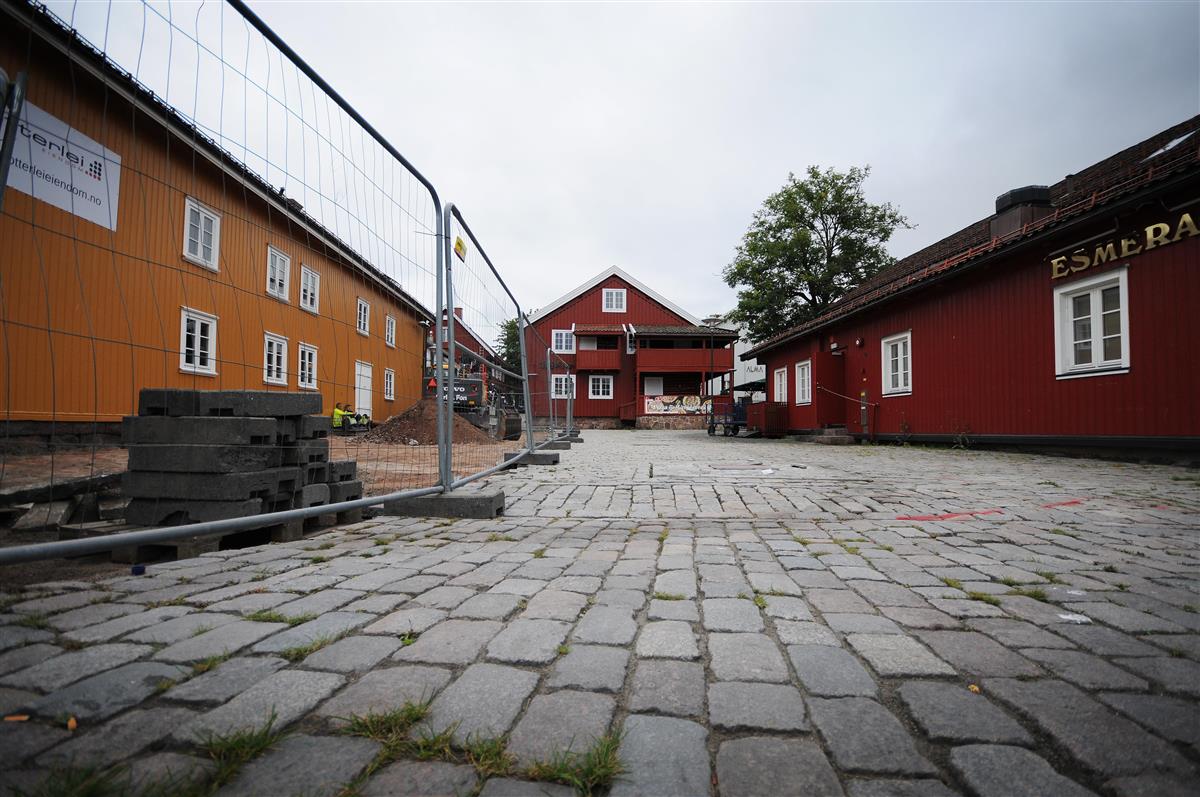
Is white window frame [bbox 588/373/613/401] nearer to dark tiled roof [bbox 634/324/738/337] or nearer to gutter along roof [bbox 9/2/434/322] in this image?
dark tiled roof [bbox 634/324/738/337]

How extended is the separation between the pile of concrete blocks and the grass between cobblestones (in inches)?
94.7

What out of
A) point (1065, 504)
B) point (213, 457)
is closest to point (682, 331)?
point (1065, 504)

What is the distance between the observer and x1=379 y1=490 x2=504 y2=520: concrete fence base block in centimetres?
448

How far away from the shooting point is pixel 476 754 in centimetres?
123

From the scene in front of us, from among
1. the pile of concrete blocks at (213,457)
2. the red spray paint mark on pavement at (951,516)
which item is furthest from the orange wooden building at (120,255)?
the red spray paint mark on pavement at (951,516)

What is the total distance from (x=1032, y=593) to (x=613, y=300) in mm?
33989

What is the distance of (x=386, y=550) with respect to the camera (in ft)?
10.8

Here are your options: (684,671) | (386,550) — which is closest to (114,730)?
(684,671)

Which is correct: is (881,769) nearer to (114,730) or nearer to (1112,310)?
(114,730)

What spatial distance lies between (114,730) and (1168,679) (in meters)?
2.84

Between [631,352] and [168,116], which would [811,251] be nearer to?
[631,352]

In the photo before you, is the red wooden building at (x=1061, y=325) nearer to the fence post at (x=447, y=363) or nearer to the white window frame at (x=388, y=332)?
the fence post at (x=447, y=363)

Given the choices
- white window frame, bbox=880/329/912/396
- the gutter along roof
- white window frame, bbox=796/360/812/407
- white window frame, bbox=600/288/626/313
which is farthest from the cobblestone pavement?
white window frame, bbox=600/288/626/313

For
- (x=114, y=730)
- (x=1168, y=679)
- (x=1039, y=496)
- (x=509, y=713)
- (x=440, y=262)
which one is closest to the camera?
(x=114, y=730)
